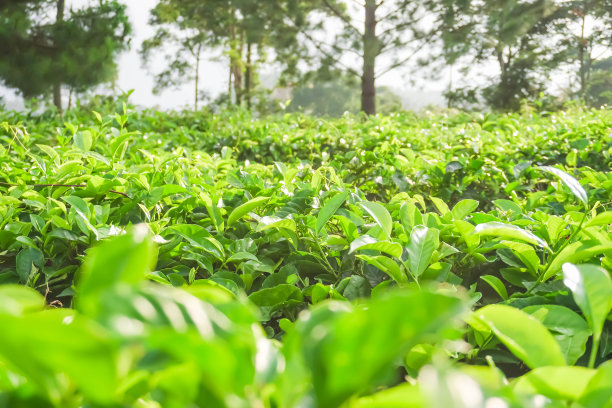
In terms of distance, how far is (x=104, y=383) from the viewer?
20cm

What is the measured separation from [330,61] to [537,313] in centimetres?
1049

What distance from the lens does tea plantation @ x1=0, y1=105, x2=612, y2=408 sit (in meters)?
0.21

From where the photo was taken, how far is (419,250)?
67cm

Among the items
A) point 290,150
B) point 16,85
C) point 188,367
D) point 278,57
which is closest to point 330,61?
point 278,57

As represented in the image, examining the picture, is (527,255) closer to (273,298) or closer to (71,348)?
(273,298)

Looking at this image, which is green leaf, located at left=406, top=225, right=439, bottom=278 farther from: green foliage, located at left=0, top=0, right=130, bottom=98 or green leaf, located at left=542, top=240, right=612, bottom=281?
green foliage, located at left=0, top=0, right=130, bottom=98

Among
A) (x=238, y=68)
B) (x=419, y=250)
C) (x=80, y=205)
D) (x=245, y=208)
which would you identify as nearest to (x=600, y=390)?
(x=419, y=250)

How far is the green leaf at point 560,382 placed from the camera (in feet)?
1.09

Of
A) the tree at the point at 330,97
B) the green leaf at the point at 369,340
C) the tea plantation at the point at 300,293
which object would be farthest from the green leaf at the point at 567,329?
the tree at the point at 330,97

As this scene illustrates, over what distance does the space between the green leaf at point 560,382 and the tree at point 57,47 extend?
7990 millimetres

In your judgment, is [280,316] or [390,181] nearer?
[280,316]

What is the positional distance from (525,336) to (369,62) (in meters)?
9.59

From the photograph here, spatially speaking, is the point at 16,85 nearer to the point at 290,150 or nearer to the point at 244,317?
the point at 290,150

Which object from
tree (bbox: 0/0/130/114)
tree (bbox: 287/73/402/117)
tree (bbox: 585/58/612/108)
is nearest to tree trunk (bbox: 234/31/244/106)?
tree (bbox: 0/0/130/114)
